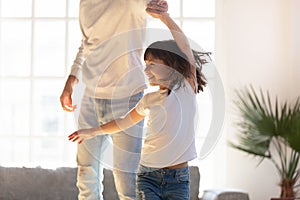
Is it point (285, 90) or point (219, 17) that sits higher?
point (219, 17)

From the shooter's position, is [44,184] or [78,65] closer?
[78,65]

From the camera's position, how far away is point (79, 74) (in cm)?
244

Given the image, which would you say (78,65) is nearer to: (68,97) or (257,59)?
(68,97)

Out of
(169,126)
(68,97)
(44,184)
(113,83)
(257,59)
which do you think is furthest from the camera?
(257,59)

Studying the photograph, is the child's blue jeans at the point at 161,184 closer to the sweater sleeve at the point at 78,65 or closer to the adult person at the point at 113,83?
the adult person at the point at 113,83

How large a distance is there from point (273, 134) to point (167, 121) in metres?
1.76

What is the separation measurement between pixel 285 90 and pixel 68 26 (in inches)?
65.4

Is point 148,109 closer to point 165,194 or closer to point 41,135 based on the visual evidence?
point 165,194

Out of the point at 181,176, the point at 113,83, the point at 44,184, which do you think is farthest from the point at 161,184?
the point at 44,184

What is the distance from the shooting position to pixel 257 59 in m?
4.14

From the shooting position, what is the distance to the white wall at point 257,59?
13.5 ft

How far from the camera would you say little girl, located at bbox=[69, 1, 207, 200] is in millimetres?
2156

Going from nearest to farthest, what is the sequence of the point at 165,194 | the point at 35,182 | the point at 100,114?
the point at 165,194
the point at 100,114
the point at 35,182

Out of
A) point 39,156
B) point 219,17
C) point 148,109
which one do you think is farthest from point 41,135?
point 148,109
